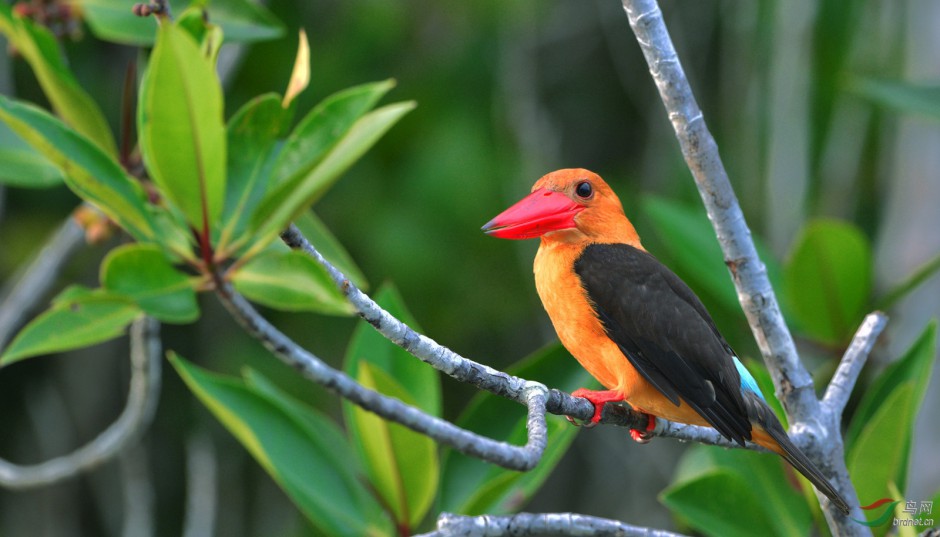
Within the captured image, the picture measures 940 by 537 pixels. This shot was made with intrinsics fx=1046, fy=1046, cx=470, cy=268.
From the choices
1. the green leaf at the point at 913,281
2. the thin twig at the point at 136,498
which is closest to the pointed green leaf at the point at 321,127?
the green leaf at the point at 913,281

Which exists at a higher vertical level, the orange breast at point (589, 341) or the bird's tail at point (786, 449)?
the orange breast at point (589, 341)

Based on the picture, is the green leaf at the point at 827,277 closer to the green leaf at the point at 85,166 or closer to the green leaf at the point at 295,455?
the green leaf at the point at 295,455

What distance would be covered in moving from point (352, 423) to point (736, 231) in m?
0.97

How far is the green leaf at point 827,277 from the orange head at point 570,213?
2.84 feet

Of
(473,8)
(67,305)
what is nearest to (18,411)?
(473,8)

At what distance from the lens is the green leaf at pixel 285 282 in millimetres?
1551

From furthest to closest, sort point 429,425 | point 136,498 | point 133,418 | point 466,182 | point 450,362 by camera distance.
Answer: point 466,182
point 136,498
point 133,418
point 450,362
point 429,425

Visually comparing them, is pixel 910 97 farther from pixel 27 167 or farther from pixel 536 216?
pixel 27 167

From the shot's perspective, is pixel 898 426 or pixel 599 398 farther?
pixel 898 426

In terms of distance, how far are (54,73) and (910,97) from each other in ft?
6.76

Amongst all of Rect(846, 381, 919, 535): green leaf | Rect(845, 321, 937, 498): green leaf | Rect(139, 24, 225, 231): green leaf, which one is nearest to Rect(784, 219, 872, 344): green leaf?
Rect(845, 321, 937, 498): green leaf

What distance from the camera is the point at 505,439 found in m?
2.07

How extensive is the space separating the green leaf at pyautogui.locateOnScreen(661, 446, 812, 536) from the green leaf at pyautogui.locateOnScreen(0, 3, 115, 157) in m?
1.38

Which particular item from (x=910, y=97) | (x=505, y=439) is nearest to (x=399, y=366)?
(x=505, y=439)
